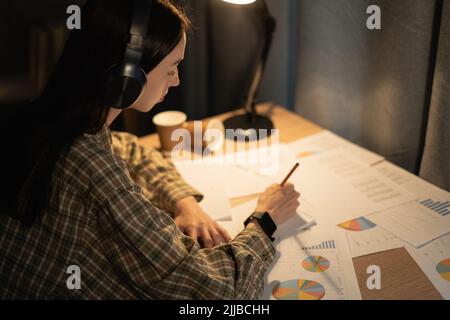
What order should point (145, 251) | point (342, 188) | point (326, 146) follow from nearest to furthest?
point (145, 251)
point (342, 188)
point (326, 146)

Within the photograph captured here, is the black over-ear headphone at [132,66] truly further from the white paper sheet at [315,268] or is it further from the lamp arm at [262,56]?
the lamp arm at [262,56]

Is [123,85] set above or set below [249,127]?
above

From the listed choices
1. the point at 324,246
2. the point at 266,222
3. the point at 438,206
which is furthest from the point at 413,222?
the point at 266,222

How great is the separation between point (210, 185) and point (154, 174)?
0.45 ft

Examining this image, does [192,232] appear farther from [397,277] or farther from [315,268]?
[397,277]

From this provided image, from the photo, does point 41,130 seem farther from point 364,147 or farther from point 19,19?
point 19,19

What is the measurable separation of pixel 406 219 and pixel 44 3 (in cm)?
134

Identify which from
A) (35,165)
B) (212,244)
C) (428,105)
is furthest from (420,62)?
(35,165)

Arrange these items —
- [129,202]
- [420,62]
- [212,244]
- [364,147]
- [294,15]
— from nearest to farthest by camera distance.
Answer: [129,202], [212,244], [420,62], [364,147], [294,15]

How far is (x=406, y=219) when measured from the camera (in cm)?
102

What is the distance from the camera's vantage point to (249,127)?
143 cm

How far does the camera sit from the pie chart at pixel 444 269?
2.82 feet

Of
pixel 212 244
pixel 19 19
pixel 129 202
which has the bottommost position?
pixel 212 244

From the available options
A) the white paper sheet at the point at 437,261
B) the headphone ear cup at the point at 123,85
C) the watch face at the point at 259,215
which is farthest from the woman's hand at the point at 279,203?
the headphone ear cup at the point at 123,85
